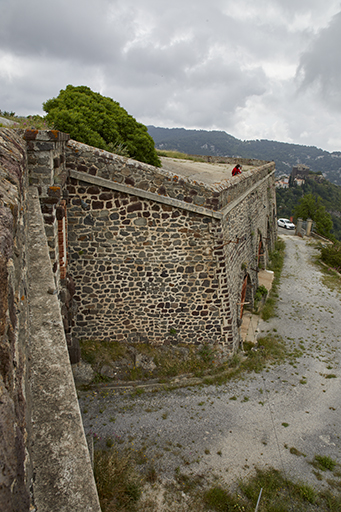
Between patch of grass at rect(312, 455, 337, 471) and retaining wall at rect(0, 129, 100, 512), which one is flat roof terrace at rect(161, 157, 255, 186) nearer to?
patch of grass at rect(312, 455, 337, 471)

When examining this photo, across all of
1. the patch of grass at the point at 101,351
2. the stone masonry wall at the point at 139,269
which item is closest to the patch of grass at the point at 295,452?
the stone masonry wall at the point at 139,269

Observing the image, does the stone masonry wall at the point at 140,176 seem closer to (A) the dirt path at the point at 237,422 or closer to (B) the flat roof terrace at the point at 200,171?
(B) the flat roof terrace at the point at 200,171

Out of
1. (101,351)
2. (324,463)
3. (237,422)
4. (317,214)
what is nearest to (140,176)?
(101,351)

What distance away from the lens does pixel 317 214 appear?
33.8m

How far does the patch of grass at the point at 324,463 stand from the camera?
6309 mm

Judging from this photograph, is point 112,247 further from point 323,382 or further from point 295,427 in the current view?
point 323,382

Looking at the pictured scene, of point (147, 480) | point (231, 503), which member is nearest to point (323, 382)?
point (231, 503)

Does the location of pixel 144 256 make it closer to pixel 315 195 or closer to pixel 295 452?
pixel 295 452

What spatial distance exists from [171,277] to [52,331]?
20.4 ft

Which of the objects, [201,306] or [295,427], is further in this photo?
[201,306]

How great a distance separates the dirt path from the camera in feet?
20.3

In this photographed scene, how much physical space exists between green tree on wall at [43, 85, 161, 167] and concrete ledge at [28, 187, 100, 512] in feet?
30.2

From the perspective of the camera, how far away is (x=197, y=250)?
8.18m

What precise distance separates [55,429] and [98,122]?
11230mm
